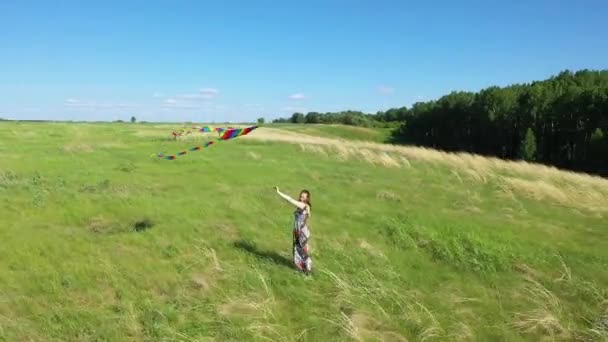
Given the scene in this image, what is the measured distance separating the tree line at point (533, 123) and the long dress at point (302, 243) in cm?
5250

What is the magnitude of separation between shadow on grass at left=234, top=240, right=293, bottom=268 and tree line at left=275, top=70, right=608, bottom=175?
52.1 metres

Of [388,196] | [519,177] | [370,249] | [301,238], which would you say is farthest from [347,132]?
[301,238]

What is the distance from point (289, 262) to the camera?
10062mm

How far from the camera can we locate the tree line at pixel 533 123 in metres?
56.4

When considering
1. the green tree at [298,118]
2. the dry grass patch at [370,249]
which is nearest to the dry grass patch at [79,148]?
the dry grass patch at [370,249]

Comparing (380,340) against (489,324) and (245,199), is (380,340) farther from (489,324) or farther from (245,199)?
(245,199)

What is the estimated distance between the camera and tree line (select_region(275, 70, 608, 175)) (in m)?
56.4

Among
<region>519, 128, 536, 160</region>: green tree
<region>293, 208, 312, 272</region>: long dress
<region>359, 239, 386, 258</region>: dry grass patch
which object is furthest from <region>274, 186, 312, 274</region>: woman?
<region>519, 128, 536, 160</region>: green tree

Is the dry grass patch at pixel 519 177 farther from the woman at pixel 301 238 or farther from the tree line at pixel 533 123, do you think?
the tree line at pixel 533 123

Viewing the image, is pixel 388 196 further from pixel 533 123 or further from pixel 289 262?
pixel 533 123

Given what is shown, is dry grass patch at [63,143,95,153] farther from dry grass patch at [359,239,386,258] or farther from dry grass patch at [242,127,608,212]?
dry grass patch at [359,239,386,258]

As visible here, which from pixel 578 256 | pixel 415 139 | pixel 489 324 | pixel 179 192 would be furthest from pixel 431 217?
pixel 415 139

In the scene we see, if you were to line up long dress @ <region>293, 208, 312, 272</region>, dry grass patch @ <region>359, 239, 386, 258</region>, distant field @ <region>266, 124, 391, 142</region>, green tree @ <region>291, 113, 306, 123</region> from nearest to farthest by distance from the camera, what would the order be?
long dress @ <region>293, 208, 312, 272</region>, dry grass patch @ <region>359, 239, 386, 258</region>, distant field @ <region>266, 124, 391, 142</region>, green tree @ <region>291, 113, 306, 123</region>

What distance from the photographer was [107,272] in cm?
896
